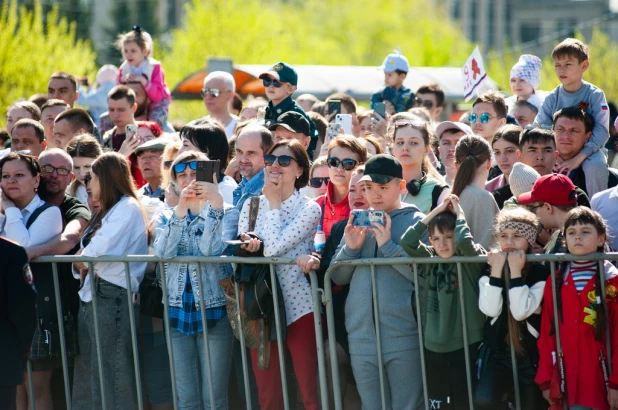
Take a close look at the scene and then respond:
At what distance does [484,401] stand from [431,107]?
562 cm

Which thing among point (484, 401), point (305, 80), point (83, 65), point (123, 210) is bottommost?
point (484, 401)

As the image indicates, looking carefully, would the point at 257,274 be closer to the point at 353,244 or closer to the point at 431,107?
the point at 353,244

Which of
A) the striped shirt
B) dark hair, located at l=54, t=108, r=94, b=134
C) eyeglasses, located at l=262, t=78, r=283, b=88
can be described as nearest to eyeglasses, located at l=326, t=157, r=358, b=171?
the striped shirt

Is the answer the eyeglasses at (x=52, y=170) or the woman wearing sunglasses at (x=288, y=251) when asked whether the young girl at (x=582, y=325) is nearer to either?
the woman wearing sunglasses at (x=288, y=251)

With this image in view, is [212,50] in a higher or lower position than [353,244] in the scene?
higher

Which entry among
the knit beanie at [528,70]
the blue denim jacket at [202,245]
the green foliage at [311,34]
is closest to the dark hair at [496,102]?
the knit beanie at [528,70]

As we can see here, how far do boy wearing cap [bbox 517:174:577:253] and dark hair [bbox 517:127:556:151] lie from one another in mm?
993

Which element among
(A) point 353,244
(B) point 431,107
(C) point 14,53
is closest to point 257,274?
(A) point 353,244

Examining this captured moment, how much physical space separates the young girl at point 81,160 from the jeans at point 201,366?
6.91ft

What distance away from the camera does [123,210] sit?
6723mm

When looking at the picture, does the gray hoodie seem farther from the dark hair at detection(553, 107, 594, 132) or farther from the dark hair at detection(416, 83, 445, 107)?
the dark hair at detection(416, 83, 445, 107)

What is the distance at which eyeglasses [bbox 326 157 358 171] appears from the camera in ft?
21.6

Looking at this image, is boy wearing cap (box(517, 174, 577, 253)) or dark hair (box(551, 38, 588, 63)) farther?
dark hair (box(551, 38, 588, 63))

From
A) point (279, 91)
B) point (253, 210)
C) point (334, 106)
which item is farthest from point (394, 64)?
point (253, 210)
